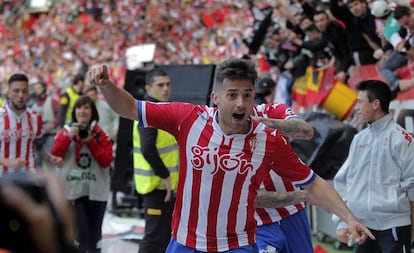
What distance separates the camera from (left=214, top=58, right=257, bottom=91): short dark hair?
4129 mm

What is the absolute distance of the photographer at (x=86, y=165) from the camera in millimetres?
7730

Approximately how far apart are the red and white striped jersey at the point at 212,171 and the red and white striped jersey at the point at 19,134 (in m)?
3.75

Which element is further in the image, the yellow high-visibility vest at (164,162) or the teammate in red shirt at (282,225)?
the yellow high-visibility vest at (164,162)

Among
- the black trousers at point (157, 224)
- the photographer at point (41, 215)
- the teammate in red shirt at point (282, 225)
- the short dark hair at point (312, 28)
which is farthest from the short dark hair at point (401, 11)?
the photographer at point (41, 215)

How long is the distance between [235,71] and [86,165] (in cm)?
409

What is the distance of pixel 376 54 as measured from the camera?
1006cm

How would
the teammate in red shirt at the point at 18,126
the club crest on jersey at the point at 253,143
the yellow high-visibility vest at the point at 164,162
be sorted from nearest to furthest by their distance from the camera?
1. the club crest on jersey at the point at 253,143
2. the yellow high-visibility vest at the point at 164,162
3. the teammate in red shirt at the point at 18,126

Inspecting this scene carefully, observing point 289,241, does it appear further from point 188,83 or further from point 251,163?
point 188,83

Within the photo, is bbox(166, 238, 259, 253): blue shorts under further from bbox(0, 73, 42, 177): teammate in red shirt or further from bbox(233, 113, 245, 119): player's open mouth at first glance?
bbox(0, 73, 42, 177): teammate in red shirt

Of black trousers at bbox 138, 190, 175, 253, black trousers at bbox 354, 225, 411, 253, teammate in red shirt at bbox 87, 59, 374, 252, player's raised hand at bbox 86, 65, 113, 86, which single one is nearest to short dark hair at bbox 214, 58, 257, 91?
teammate in red shirt at bbox 87, 59, 374, 252

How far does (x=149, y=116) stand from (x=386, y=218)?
7.83 ft

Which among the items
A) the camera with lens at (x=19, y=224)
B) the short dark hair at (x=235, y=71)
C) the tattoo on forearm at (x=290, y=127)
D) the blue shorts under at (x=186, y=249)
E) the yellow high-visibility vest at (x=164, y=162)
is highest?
the short dark hair at (x=235, y=71)

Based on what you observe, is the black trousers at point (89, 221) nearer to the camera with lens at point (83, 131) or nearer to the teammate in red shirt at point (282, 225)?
the camera with lens at point (83, 131)

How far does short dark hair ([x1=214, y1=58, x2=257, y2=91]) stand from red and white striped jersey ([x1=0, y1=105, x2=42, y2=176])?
13.1 feet
